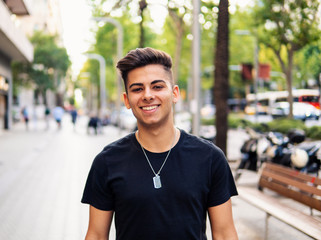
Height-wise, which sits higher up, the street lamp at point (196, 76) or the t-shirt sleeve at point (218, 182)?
the street lamp at point (196, 76)

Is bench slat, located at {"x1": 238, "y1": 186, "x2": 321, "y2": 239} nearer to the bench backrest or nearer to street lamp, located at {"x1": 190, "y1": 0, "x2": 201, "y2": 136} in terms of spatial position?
the bench backrest

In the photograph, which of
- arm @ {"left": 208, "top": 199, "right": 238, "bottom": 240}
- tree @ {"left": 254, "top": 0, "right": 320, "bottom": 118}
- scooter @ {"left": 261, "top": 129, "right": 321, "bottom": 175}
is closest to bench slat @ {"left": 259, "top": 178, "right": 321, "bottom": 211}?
scooter @ {"left": 261, "top": 129, "right": 321, "bottom": 175}

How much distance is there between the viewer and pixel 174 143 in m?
2.13

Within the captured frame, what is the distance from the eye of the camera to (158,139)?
83.8 inches

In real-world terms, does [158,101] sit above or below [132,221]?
above

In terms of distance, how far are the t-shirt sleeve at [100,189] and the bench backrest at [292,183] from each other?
3183 mm

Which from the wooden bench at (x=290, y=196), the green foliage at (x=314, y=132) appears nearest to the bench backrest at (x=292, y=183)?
the wooden bench at (x=290, y=196)

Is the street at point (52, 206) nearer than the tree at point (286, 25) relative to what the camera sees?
Yes

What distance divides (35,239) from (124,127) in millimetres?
24805

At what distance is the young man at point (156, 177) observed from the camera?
2002mm

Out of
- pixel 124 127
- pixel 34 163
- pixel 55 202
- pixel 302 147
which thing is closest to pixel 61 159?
pixel 34 163

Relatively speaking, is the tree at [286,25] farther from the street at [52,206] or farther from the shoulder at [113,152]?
the shoulder at [113,152]

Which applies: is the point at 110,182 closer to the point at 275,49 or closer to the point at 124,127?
the point at 275,49

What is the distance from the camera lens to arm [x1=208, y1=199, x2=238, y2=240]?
210cm
